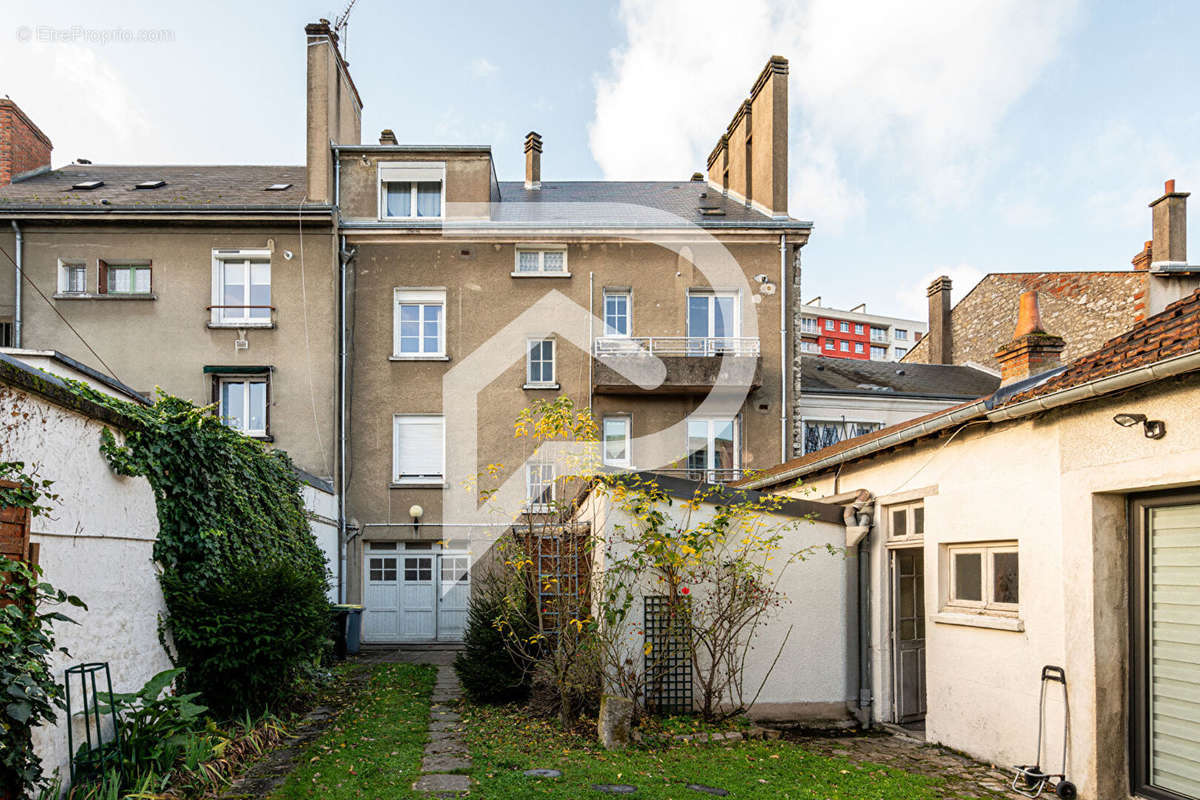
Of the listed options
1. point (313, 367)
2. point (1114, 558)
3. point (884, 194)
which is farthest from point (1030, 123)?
point (313, 367)

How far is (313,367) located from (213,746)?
11605mm

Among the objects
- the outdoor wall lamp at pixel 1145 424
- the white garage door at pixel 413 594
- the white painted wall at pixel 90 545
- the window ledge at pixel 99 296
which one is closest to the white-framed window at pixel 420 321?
the white garage door at pixel 413 594

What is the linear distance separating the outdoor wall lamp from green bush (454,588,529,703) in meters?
6.58

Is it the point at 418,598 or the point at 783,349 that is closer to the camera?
the point at 418,598

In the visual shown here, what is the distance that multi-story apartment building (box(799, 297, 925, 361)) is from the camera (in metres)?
77.3

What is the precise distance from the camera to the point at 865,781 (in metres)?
6.81

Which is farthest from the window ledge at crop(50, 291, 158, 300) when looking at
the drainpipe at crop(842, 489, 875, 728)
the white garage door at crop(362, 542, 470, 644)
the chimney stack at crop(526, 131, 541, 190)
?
the drainpipe at crop(842, 489, 875, 728)

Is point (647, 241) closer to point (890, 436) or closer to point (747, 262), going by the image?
point (747, 262)

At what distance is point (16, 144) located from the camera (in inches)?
779

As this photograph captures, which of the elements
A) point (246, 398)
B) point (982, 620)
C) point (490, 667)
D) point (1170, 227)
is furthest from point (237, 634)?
point (1170, 227)

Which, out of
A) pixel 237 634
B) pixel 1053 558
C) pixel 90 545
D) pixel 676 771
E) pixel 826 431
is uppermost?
pixel 826 431

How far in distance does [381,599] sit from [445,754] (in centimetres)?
1056

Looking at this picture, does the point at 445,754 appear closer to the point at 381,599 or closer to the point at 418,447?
the point at 381,599

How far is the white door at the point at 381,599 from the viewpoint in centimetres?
1758
